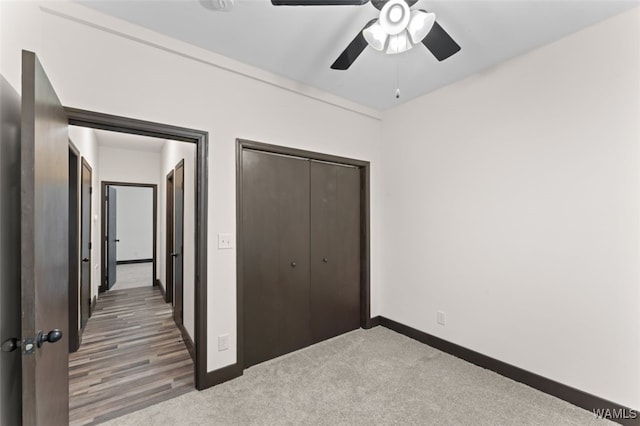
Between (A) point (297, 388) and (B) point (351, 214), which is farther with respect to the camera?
(B) point (351, 214)

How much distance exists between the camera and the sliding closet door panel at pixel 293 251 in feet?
9.00

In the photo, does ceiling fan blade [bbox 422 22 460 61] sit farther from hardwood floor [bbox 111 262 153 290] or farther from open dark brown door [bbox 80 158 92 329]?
hardwood floor [bbox 111 262 153 290]

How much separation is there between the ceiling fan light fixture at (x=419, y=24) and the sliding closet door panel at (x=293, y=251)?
5.16ft

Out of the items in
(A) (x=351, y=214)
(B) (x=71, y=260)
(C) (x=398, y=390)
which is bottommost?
(C) (x=398, y=390)

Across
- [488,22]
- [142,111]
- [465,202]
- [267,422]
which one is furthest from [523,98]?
[267,422]

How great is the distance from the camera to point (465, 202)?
2.67 m

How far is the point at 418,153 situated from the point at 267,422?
2746 mm

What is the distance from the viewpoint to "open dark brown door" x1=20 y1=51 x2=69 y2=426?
41.3 inches

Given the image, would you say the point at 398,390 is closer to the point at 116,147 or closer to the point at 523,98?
the point at 523,98

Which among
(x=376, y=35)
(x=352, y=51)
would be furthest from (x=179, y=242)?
(x=376, y=35)

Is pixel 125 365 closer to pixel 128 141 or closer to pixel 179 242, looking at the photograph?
pixel 179 242

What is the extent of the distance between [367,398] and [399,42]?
7.69 feet

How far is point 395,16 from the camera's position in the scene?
1416 mm

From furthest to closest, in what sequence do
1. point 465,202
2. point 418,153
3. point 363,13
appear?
point 418,153 → point 465,202 → point 363,13
